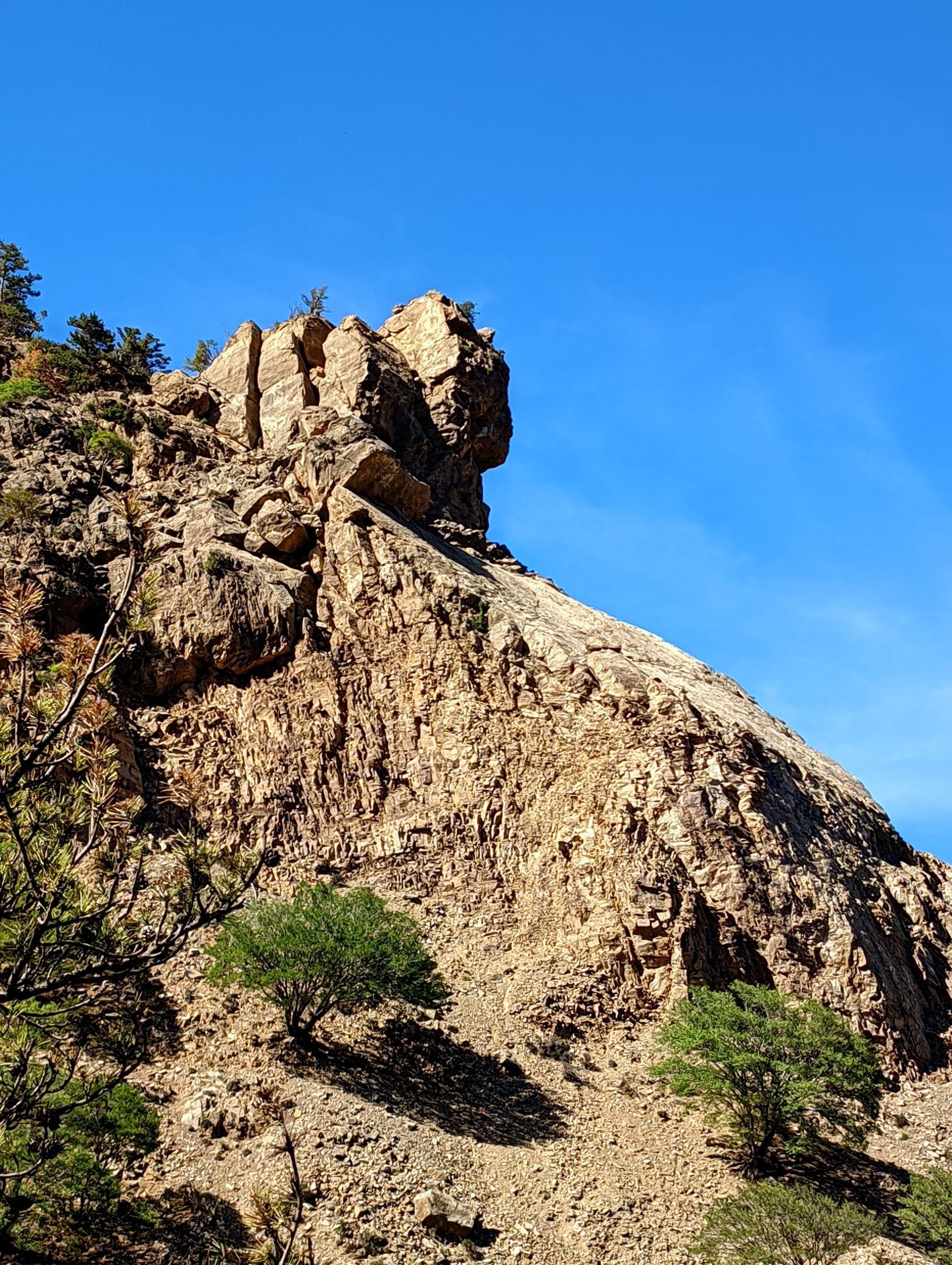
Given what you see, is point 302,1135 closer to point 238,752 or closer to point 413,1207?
point 413,1207

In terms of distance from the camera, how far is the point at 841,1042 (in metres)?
23.0

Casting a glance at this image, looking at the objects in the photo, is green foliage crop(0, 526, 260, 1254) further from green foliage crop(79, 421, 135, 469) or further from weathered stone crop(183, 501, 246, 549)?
green foliage crop(79, 421, 135, 469)

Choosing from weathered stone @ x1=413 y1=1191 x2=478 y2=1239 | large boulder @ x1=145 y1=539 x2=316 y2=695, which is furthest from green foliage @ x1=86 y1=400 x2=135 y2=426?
weathered stone @ x1=413 y1=1191 x2=478 y2=1239

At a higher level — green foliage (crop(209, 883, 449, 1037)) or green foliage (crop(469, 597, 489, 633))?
green foliage (crop(469, 597, 489, 633))

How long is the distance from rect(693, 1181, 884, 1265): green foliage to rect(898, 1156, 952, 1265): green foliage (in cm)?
148

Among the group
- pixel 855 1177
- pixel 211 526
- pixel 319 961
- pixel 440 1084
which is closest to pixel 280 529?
pixel 211 526

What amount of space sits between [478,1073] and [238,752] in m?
11.2

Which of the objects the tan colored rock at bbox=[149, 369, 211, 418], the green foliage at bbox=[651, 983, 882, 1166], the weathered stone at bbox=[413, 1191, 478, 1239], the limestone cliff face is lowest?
the weathered stone at bbox=[413, 1191, 478, 1239]

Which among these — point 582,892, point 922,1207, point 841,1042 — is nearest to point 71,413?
point 582,892

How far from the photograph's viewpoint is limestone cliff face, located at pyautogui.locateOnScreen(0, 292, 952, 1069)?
2662 cm

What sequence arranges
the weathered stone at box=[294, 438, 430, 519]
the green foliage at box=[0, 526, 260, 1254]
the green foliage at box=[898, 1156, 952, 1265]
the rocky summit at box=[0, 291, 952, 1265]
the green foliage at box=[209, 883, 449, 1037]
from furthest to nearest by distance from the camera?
the weathered stone at box=[294, 438, 430, 519] < the green foliage at box=[209, 883, 449, 1037] < the rocky summit at box=[0, 291, 952, 1265] < the green foliage at box=[898, 1156, 952, 1265] < the green foliage at box=[0, 526, 260, 1254]

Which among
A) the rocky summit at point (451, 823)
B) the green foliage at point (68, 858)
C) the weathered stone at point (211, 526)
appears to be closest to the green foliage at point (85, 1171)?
the rocky summit at point (451, 823)

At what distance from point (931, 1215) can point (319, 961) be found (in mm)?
12912

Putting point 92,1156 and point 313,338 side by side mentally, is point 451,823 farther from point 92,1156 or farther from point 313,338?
point 313,338
